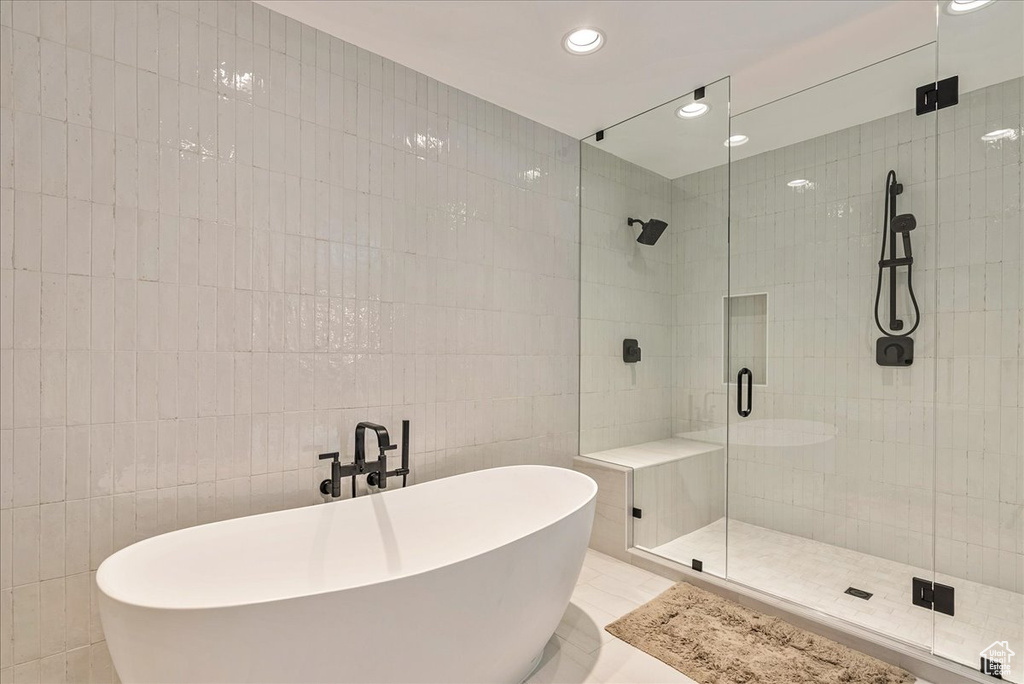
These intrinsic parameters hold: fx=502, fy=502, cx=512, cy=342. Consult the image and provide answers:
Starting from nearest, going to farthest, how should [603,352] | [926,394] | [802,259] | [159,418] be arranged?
[159,418] → [926,394] → [802,259] → [603,352]

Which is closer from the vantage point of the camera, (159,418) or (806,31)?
(159,418)

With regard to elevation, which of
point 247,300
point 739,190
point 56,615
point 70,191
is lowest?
point 56,615

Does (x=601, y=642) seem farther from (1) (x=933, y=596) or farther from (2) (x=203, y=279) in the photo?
(2) (x=203, y=279)

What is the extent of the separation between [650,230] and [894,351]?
1.48 metres

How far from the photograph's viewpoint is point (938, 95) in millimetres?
2135

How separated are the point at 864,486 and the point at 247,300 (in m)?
3.18

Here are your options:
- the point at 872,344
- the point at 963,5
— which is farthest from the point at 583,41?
the point at 872,344

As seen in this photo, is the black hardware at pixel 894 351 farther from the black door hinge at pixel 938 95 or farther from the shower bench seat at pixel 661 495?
the black door hinge at pixel 938 95

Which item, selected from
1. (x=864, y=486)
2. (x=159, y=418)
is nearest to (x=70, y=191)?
(x=159, y=418)

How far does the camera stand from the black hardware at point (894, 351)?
253cm

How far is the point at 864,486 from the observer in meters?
2.70

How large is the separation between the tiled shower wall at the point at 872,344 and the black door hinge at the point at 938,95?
0.19ft

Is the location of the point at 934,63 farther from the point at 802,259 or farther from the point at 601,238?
the point at 601,238

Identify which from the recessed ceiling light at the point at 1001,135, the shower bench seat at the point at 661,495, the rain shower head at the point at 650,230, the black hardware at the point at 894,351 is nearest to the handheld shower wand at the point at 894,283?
the black hardware at the point at 894,351
